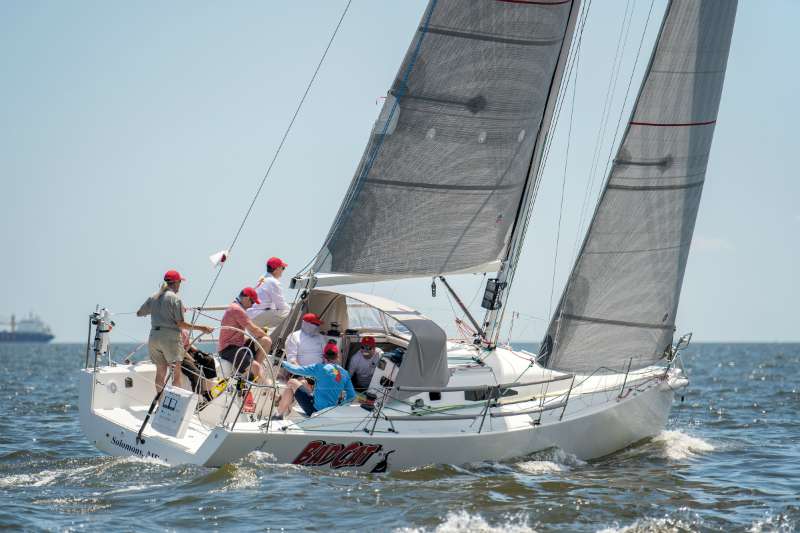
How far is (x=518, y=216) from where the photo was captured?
40.1ft

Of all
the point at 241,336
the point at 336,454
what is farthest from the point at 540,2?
the point at 336,454

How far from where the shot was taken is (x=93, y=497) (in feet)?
27.6

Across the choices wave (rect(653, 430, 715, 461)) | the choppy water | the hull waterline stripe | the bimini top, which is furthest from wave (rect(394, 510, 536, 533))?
wave (rect(653, 430, 715, 461))

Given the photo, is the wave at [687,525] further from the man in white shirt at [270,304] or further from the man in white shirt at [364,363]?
the man in white shirt at [270,304]

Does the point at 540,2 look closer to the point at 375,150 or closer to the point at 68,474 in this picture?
the point at 375,150

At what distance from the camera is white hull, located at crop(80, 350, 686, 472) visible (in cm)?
896

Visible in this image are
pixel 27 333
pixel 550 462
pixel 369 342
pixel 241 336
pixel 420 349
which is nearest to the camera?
pixel 420 349

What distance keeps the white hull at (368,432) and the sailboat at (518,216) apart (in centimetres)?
5

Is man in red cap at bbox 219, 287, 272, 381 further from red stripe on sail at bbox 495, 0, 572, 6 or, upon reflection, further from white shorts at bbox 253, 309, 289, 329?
red stripe on sail at bbox 495, 0, 572, 6

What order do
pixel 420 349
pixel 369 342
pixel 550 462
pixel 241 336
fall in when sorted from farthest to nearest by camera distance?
pixel 369 342 → pixel 241 336 → pixel 550 462 → pixel 420 349

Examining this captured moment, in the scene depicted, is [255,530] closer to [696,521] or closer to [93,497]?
[93,497]

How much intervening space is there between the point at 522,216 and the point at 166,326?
4.65 meters

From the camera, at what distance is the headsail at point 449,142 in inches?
440

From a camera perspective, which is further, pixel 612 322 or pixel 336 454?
pixel 612 322
